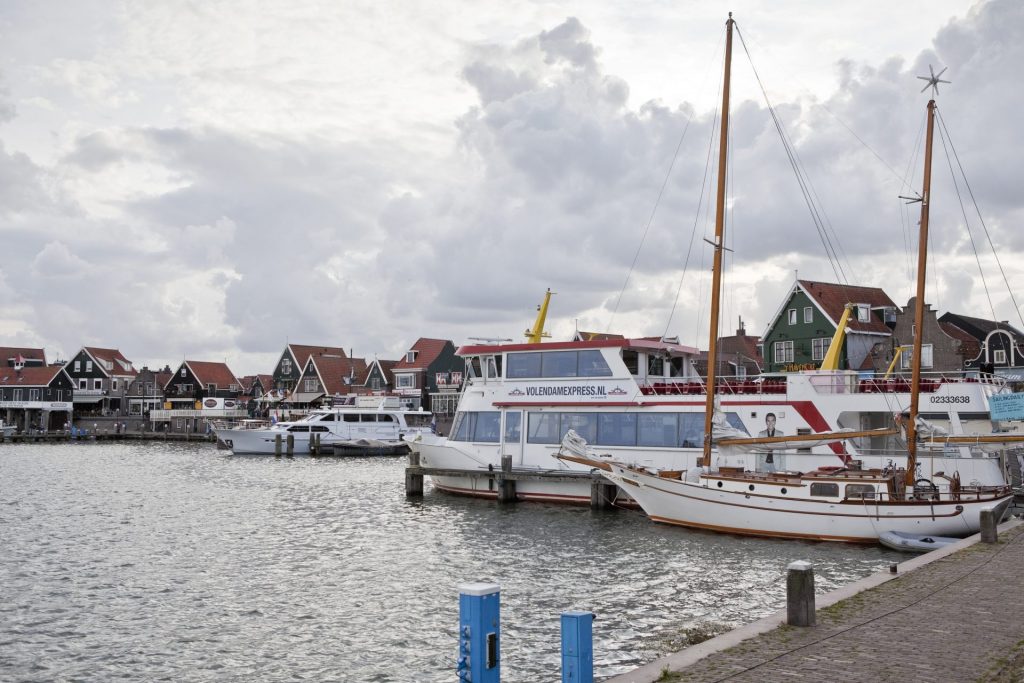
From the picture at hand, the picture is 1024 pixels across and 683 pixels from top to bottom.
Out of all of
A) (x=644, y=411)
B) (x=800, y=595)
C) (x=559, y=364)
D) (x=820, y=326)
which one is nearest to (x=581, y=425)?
(x=559, y=364)

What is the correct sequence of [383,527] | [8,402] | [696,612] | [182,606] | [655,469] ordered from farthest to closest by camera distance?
[8,402], [655,469], [383,527], [182,606], [696,612]

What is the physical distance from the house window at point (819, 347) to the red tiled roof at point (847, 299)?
178 cm

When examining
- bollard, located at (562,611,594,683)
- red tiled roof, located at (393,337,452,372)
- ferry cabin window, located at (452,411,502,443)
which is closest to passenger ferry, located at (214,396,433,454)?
red tiled roof, located at (393,337,452,372)

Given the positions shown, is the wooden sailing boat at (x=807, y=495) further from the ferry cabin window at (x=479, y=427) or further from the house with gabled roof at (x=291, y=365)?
the house with gabled roof at (x=291, y=365)

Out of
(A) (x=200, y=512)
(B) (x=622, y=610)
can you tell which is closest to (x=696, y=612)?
(B) (x=622, y=610)

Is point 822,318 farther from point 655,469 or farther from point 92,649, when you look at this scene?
point 92,649

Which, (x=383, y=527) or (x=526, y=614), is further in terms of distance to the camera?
(x=383, y=527)

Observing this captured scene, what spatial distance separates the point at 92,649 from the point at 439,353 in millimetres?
82958

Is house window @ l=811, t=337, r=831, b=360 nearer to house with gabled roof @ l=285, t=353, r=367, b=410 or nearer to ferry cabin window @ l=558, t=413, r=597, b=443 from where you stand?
ferry cabin window @ l=558, t=413, r=597, b=443

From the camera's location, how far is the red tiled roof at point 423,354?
321 feet

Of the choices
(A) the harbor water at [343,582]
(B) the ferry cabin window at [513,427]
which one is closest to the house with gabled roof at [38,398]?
(A) the harbor water at [343,582]

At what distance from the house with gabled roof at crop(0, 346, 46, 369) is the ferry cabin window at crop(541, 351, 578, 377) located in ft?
333

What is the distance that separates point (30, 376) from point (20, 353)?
53.2ft

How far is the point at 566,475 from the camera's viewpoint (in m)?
33.0
